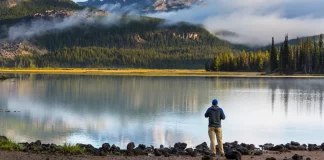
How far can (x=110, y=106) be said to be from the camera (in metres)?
49.2

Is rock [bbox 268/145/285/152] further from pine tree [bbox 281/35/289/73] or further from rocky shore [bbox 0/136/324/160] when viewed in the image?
pine tree [bbox 281/35/289/73]

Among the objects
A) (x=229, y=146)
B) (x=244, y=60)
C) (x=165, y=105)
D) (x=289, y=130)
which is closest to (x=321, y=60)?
(x=244, y=60)

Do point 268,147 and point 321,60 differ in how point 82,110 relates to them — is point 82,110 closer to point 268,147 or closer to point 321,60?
point 268,147

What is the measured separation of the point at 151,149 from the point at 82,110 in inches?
892

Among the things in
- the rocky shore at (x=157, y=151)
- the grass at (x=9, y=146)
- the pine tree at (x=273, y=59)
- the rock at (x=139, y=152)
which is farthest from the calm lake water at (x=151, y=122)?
the pine tree at (x=273, y=59)

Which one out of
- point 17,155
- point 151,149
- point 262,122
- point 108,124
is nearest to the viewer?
point 17,155

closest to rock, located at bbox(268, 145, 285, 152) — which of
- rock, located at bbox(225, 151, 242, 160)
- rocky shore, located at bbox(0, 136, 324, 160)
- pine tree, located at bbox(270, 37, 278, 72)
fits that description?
rocky shore, located at bbox(0, 136, 324, 160)

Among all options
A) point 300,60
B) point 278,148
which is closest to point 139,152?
point 278,148

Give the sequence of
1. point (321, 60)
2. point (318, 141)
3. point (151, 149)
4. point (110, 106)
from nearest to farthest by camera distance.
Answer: point (151, 149) → point (318, 141) → point (110, 106) → point (321, 60)

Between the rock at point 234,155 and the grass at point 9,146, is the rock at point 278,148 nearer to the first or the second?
the rock at point 234,155

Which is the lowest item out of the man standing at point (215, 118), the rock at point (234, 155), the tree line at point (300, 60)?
the rock at point (234, 155)

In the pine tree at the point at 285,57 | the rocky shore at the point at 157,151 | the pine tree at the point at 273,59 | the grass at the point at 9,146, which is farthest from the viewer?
the pine tree at the point at 273,59

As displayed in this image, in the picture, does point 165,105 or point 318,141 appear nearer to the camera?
point 318,141

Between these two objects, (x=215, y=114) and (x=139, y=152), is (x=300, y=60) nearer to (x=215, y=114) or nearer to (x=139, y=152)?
(x=215, y=114)
